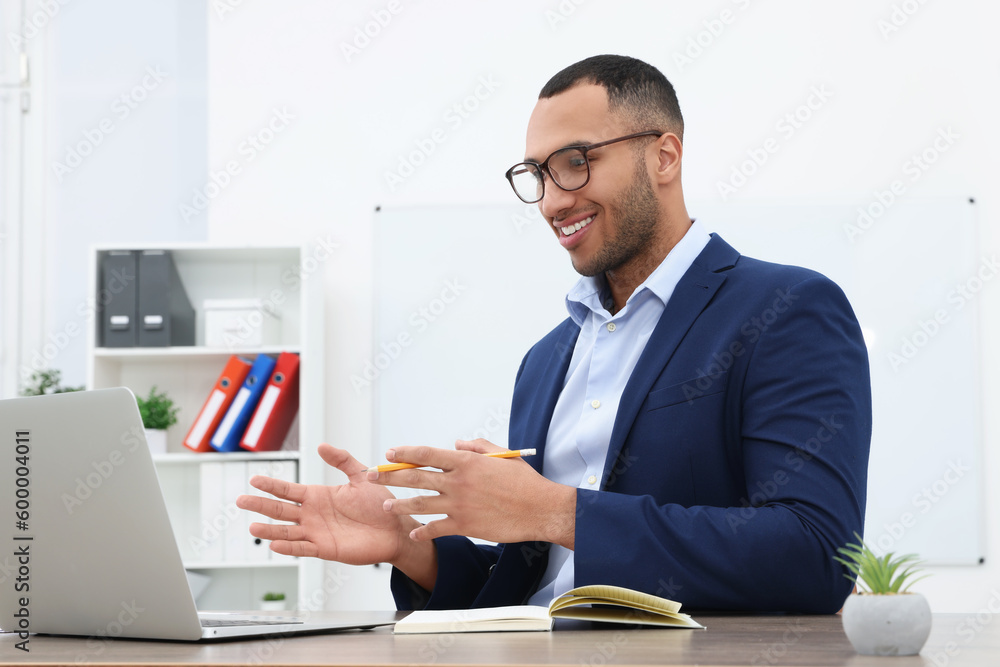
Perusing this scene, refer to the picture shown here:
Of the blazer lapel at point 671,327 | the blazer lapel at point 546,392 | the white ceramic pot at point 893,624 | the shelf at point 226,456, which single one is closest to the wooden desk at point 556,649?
the white ceramic pot at point 893,624

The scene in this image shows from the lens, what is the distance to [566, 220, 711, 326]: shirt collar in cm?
153

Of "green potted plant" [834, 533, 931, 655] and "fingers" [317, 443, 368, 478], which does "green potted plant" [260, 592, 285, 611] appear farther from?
"green potted plant" [834, 533, 931, 655]

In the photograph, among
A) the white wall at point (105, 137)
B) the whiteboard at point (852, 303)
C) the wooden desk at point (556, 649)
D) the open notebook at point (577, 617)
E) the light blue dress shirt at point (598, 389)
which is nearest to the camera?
the wooden desk at point (556, 649)

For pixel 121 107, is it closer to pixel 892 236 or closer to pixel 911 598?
pixel 892 236

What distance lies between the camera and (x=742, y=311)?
54.0 inches

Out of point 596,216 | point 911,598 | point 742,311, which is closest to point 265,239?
point 596,216

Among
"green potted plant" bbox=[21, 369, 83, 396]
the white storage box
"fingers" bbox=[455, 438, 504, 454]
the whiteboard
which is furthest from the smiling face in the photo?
"green potted plant" bbox=[21, 369, 83, 396]

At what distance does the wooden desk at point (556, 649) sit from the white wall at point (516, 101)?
253 centimetres

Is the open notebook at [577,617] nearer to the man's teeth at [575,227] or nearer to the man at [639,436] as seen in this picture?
the man at [639,436]

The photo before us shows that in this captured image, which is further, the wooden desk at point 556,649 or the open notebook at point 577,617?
the open notebook at point 577,617

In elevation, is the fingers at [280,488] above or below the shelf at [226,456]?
above

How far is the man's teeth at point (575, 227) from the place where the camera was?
62.9 inches

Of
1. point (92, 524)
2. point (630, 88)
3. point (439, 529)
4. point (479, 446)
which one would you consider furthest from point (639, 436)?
point (92, 524)

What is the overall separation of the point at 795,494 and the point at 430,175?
266cm
